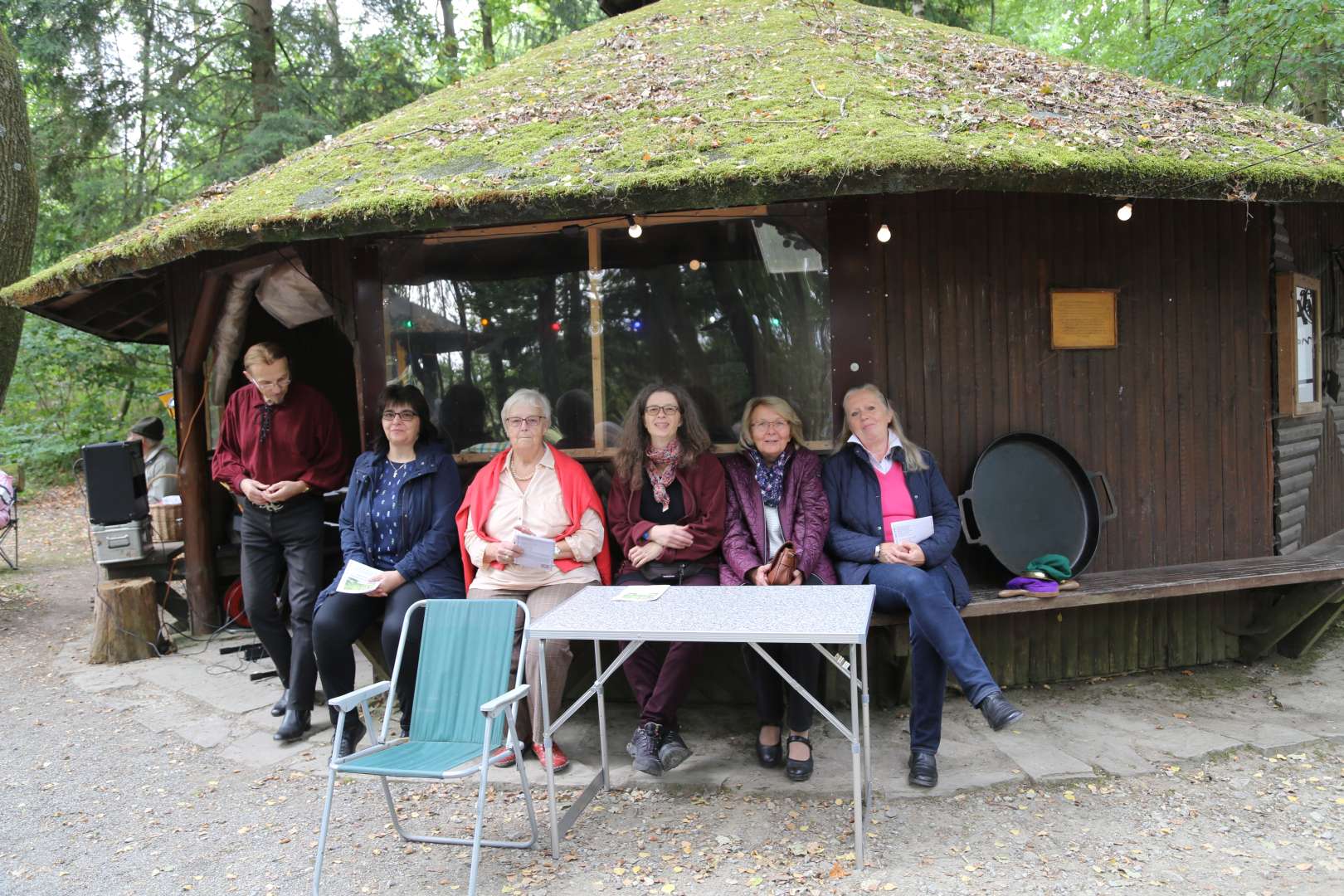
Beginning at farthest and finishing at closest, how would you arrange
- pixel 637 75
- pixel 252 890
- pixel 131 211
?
pixel 131 211 → pixel 637 75 → pixel 252 890

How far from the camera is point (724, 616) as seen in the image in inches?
135

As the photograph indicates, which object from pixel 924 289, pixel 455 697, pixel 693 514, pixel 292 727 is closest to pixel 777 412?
pixel 693 514

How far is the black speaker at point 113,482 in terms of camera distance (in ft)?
22.2

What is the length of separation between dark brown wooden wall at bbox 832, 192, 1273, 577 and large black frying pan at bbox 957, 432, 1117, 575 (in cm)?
11

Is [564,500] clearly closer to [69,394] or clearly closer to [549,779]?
[549,779]

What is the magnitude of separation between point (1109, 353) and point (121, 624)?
674 cm

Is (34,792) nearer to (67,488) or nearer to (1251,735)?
(1251,735)

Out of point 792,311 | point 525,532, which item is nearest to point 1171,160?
point 792,311

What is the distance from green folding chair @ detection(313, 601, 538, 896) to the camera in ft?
11.0

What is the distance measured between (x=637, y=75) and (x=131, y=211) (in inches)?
376

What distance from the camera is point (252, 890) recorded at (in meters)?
3.31

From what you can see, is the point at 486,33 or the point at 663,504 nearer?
the point at 663,504

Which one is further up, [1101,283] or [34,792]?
[1101,283]

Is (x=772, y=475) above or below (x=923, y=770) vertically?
above
